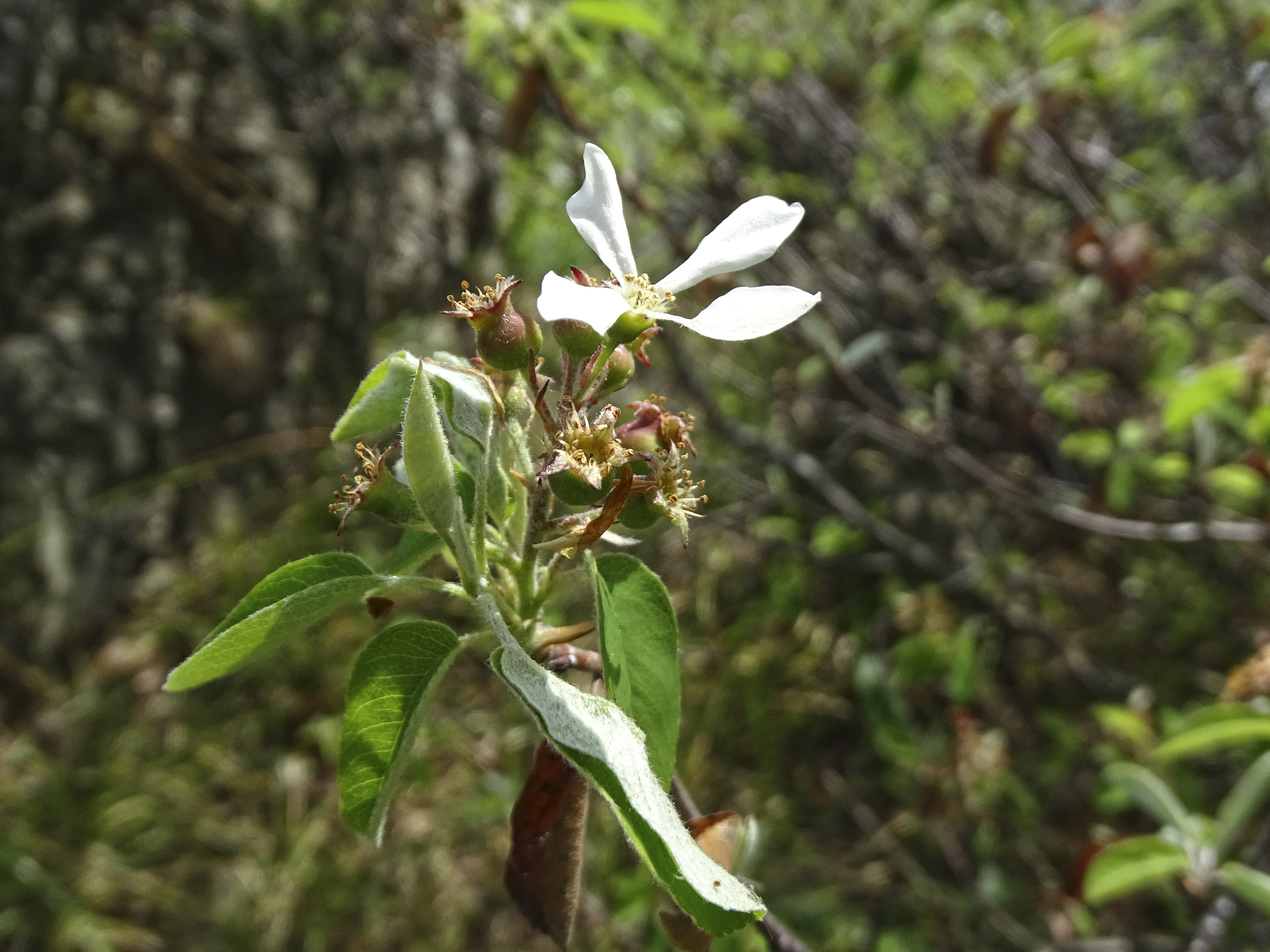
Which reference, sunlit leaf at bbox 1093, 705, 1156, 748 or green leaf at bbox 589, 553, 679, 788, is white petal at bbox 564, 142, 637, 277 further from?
sunlit leaf at bbox 1093, 705, 1156, 748

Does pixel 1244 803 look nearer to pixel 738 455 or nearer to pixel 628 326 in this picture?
pixel 628 326

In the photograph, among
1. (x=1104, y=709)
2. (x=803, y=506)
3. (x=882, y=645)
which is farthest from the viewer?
(x=882, y=645)

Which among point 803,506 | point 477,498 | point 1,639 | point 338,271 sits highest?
point 477,498

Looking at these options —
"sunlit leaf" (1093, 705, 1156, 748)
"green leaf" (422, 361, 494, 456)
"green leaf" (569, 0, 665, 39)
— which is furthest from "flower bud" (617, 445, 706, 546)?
"sunlit leaf" (1093, 705, 1156, 748)

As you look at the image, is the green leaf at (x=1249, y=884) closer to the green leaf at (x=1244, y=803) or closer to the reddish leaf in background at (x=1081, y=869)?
the green leaf at (x=1244, y=803)

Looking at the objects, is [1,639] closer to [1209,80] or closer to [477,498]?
[477,498]

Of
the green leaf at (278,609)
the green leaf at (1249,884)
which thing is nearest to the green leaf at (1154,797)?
the green leaf at (1249,884)

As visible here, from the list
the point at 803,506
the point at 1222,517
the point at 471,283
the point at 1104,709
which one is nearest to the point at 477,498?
the point at 1104,709
